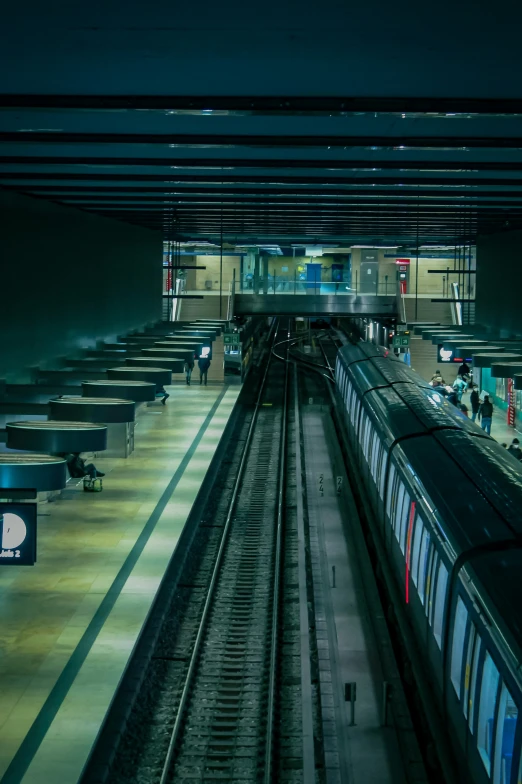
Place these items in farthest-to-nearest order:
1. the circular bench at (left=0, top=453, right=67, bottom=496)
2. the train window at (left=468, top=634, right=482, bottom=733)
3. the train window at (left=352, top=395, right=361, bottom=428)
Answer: the train window at (left=352, top=395, right=361, bottom=428), the circular bench at (left=0, top=453, right=67, bottom=496), the train window at (left=468, top=634, right=482, bottom=733)

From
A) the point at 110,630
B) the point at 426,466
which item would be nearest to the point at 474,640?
the point at 426,466

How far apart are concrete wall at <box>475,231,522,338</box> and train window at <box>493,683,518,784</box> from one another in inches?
761

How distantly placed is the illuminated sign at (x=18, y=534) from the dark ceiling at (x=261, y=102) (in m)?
3.78

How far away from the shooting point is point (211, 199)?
17625 millimetres

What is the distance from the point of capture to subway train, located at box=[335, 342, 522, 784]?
603 cm

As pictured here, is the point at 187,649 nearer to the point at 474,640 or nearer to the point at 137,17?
the point at 474,640

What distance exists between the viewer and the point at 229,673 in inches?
466

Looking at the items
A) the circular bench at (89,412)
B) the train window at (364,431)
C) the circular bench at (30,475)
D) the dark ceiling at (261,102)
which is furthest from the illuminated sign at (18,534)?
the train window at (364,431)

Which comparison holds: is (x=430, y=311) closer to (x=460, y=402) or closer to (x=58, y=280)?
(x=460, y=402)

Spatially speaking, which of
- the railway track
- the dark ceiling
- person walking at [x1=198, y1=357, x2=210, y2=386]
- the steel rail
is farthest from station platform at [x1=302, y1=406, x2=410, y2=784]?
person walking at [x1=198, y1=357, x2=210, y2=386]

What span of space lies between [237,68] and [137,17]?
4.68ft

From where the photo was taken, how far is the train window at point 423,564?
911cm

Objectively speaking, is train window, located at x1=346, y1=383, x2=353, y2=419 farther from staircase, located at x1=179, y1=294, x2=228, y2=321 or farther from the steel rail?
staircase, located at x1=179, y1=294, x2=228, y2=321

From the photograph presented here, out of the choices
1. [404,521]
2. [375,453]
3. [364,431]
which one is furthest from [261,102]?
[364,431]
